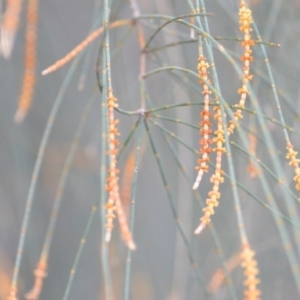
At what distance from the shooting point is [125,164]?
3.59 feet

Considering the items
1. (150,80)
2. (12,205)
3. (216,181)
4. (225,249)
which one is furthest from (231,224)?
(216,181)

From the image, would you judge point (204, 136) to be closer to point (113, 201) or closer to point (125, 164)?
point (113, 201)

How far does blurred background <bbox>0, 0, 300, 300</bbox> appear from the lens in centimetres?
113

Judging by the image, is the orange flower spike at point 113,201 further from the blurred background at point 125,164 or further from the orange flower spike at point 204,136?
the blurred background at point 125,164

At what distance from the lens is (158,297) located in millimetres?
1538

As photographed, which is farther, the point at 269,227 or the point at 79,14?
the point at 79,14

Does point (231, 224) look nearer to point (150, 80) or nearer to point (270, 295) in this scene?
point (270, 295)

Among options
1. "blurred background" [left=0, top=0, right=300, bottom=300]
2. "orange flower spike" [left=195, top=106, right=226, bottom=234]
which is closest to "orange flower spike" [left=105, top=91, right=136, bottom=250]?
"orange flower spike" [left=195, top=106, right=226, bottom=234]

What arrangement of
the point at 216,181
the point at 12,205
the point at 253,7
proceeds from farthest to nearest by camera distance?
1. the point at 12,205
2. the point at 253,7
3. the point at 216,181

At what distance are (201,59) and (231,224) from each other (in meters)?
0.76

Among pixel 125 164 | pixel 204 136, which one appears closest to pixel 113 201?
pixel 204 136

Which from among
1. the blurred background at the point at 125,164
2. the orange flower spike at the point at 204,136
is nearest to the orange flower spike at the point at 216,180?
the orange flower spike at the point at 204,136

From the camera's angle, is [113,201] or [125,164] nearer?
[113,201]

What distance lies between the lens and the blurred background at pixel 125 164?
113 centimetres
